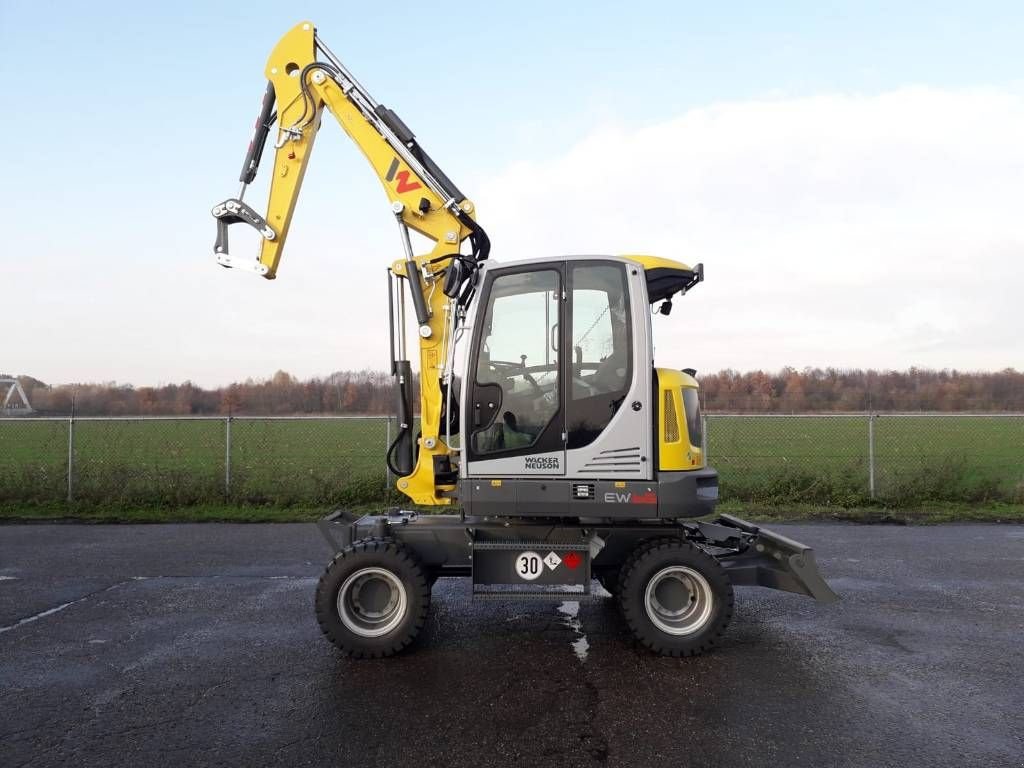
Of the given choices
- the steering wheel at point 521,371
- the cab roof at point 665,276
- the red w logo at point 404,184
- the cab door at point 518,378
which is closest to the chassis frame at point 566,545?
the cab door at point 518,378

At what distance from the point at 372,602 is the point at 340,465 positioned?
37.1ft

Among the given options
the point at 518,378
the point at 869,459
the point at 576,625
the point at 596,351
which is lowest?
the point at 576,625

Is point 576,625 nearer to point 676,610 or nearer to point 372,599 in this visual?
point 676,610

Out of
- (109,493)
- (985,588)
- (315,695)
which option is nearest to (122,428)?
(109,493)

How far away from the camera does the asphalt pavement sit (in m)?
3.74

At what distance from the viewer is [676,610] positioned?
5.30 meters

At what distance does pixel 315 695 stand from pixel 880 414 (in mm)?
11330

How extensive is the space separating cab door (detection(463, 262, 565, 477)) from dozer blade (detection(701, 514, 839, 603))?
1655 millimetres

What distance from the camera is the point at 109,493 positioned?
12211 millimetres

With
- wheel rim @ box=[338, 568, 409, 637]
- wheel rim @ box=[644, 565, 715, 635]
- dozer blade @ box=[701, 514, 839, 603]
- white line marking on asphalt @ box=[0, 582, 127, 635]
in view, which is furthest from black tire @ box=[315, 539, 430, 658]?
white line marking on asphalt @ box=[0, 582, 127, 635]

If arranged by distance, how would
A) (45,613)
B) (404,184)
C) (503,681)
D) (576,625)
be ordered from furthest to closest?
(45,613) → (404,184) → (576,625) → (503,681)

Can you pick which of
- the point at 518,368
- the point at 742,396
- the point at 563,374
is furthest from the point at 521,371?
the point at 742,396

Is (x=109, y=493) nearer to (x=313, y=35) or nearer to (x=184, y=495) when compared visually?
(x=184, y=495)

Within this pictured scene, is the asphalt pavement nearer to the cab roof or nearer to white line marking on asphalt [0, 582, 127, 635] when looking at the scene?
white line marking on asphalt [0, 582, 127, 635]
